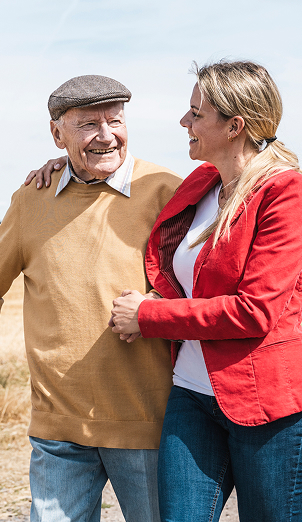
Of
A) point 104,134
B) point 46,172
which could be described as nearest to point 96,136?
point 104,134

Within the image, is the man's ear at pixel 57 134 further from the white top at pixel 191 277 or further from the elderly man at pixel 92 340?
the white top at pixel 191 277

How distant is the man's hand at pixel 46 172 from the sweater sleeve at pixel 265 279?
3.91 feet

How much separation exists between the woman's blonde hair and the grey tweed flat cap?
1.71 feet

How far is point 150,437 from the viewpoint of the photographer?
2.75m

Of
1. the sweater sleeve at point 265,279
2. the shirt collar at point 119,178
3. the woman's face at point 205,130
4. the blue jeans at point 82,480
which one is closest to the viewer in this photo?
the sweater sleeve at point 265,279

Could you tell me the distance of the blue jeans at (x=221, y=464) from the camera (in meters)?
2.22

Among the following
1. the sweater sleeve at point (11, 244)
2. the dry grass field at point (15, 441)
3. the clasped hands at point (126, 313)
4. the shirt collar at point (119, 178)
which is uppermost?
the shirt collar at point (119, 178)

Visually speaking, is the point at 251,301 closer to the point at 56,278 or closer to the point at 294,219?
the point at 294,219

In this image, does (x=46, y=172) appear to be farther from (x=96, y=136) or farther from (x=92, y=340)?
(x=92, y=340)

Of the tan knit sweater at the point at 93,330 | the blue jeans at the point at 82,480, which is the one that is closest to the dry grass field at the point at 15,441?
the blue jeans at the point at 82,480

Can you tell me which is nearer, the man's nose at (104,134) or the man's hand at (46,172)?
the man's nose at (104,134)

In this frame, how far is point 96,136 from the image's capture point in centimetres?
281

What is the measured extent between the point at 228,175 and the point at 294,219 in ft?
1.39

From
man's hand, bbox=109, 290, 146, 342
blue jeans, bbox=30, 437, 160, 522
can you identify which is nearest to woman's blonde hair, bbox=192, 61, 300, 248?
man's hand, bbox=109, 290, 146, 342
